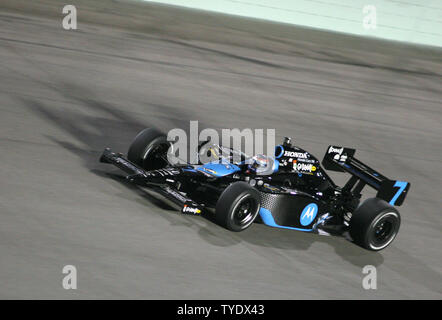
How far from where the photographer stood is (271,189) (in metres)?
6.47

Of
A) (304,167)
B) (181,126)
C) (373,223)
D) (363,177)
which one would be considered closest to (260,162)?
(304,167)

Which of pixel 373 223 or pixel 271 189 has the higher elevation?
pixel 271 189

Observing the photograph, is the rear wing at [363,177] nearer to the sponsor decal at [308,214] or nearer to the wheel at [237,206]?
the sponsor decal at [308,214]

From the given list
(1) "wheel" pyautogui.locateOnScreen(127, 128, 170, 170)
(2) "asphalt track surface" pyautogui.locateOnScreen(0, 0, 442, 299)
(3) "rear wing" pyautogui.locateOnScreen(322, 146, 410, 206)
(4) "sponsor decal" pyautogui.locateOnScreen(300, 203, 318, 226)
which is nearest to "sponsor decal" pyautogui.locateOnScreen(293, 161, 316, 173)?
(3) "rear wing" pyautogui.locateOnScreen(322, 146, 410, 206)

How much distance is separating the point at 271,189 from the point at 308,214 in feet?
1.57

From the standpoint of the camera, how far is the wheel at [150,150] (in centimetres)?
710

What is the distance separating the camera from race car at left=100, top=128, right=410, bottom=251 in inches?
243

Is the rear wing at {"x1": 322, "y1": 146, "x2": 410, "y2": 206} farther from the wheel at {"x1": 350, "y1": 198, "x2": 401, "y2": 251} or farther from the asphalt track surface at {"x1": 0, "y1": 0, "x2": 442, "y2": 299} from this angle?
the asphalt track surface at {"x1": 0, "y1": 0, "x2": 442, "y2": 299}

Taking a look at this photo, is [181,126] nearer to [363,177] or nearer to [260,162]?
[260,162]

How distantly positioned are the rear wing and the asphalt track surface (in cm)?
61

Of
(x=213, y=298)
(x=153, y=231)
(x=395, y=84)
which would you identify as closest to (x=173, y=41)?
(x=395, y=84)

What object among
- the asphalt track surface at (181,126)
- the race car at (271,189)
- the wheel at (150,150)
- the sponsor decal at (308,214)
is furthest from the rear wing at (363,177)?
the wheel at (150,150)

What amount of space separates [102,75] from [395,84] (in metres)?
8.70

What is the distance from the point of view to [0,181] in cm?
677
